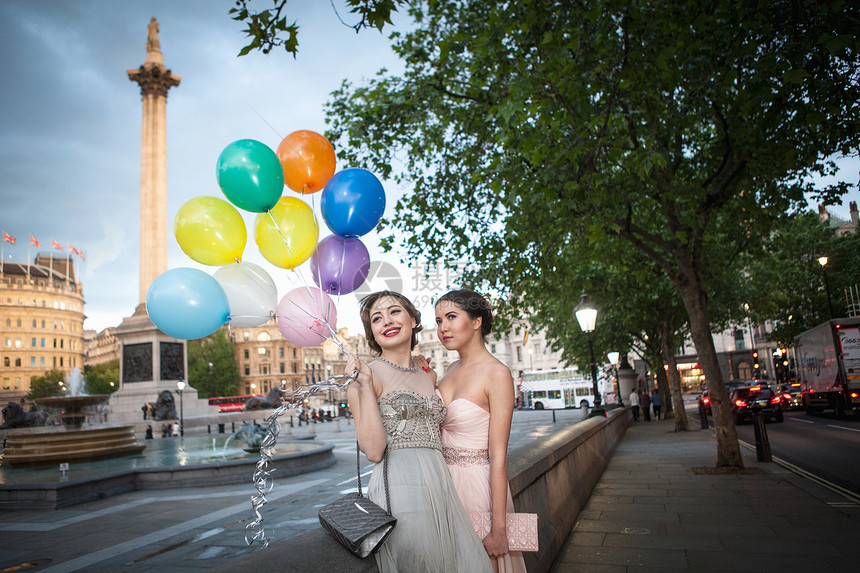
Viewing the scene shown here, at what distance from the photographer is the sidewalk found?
5.27 m

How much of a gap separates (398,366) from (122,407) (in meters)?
35.2

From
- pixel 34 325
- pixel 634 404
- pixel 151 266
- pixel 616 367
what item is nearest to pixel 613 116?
pixel 634 404

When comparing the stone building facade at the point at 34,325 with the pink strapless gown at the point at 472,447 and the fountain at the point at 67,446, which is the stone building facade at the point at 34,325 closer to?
the fountain at the point at 67,446

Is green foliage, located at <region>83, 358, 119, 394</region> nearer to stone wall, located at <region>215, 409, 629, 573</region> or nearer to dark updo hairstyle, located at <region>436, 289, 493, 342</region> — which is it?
stone wall, located at <region>215, 409, 629, 573</region>

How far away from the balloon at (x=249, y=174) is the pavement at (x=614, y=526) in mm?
2977

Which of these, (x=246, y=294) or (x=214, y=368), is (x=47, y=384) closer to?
(x=214, y=368)

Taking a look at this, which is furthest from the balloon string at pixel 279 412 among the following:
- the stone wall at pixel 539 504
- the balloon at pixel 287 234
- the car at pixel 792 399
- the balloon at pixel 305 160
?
the car at pixel 792 399

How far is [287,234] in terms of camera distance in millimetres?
4648

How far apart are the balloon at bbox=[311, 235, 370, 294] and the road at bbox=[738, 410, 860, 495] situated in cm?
839

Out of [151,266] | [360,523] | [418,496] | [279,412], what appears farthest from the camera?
[151,266]

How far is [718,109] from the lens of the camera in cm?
999

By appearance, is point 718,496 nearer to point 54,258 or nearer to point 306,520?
point 306,520

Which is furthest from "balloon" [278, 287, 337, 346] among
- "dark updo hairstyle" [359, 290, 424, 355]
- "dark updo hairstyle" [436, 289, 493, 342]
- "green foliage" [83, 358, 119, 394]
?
"green foliage" [83, 358, 119, 394]

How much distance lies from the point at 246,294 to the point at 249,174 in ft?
3.24
